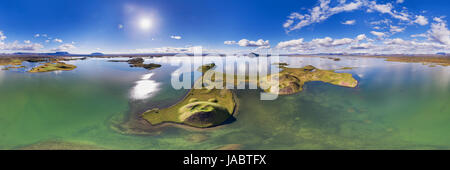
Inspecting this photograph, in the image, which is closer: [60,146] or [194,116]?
[60,146]

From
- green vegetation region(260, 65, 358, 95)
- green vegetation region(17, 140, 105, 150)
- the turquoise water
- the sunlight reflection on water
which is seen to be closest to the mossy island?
the turquoise water

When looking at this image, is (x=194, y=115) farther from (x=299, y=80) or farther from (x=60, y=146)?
(x=299, y=80)

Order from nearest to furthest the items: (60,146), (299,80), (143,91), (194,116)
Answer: (60,146) → (194,116) → (143,91) → (299,80)

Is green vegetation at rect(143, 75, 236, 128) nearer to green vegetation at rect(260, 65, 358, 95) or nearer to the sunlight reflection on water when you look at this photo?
the sunlight reflection on water

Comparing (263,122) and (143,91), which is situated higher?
(143,91)

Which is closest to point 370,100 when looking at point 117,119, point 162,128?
point 162,128

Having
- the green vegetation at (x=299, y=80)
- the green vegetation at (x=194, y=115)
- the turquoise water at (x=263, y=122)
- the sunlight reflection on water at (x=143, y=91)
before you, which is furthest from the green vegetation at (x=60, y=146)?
the green vegetation at (x=299, y=80)

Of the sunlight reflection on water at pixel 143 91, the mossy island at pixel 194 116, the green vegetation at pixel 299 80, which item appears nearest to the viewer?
the mossy island at pixel 194 116

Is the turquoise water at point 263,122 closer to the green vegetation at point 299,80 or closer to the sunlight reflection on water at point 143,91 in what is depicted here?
the sunlight reflection on water at point 143,91

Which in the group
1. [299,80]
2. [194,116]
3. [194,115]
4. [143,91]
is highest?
[299,80]

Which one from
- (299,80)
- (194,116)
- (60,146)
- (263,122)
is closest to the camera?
(60,146)

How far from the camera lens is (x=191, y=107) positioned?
2716 cm

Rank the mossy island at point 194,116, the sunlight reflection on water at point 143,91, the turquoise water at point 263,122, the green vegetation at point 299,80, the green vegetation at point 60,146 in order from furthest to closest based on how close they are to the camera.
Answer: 1. the green vegetation at point 299,80
2. the sunlight reflection on water at point 143,91
3. the mossy island at point 194,116
4. the turquoise water at point 263,122
5. the green vegetation at point 60,146

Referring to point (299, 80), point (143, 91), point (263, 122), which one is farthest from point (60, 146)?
point (299, 80)
